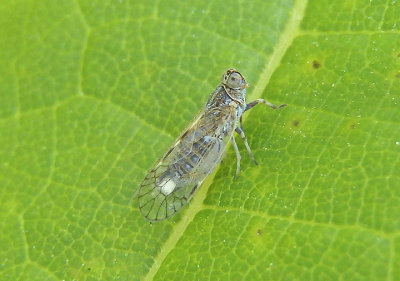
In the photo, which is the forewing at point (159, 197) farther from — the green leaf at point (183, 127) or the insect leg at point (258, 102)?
the insect leg at point (258, 102)

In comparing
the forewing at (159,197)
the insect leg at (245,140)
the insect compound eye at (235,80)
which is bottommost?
the insect leg at (245,140)

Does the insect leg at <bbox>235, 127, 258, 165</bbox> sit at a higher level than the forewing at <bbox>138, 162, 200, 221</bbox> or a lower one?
lower

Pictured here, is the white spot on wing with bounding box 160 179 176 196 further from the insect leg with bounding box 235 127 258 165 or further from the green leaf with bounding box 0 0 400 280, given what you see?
the insect leg with bounding box 235 127 258 165

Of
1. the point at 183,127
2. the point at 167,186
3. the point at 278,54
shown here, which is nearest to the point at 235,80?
the point at 278,54

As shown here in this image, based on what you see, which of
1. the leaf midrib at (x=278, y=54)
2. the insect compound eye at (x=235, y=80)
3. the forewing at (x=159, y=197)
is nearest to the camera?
the forewing at (x=159, y=197)

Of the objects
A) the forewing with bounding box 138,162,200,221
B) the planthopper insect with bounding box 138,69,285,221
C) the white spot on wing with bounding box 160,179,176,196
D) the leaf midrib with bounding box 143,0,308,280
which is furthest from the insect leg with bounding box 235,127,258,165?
the white spot on wing with bounding box 160,179,176,196

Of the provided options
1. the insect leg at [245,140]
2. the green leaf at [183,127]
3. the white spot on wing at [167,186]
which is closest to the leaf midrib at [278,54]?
the green leaf at [183,127]

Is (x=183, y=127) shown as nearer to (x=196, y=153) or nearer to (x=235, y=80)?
(x=196, y=153)
